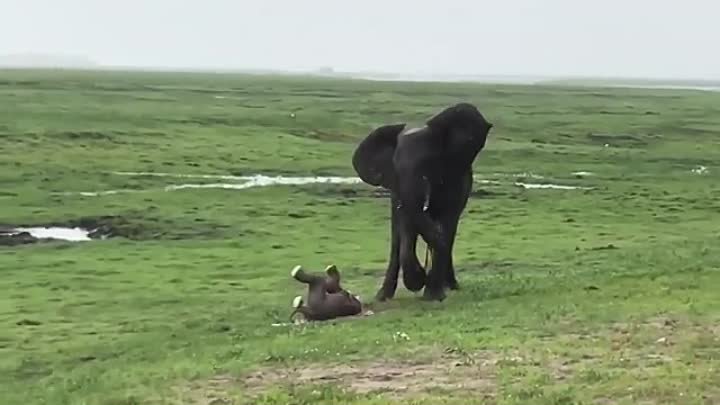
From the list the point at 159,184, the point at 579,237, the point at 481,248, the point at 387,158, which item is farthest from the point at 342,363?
the point at 159,184

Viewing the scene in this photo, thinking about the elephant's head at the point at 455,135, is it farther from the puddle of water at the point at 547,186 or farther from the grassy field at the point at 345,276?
the puddle of water at the point at 547,186

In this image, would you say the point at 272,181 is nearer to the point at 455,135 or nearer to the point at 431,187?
the point at 431,187

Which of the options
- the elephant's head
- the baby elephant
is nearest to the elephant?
the elephant's head

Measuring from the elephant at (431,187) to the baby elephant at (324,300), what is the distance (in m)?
1.29

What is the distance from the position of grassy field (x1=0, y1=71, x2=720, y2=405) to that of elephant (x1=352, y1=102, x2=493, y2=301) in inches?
19.6

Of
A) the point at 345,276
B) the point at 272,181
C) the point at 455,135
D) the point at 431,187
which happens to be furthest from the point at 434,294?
the point at 272,181

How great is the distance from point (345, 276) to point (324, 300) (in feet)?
19.2

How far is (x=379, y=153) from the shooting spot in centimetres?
1956

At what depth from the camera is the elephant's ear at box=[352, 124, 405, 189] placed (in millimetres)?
19469

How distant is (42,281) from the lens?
75.7ft

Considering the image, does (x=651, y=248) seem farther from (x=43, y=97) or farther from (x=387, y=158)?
(x=43, y=97)

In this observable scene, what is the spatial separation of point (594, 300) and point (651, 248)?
A: 9.95 meters

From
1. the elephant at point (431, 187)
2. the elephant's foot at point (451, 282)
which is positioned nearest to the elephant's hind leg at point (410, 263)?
the elephant at point (431, 187)

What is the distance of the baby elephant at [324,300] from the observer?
17312 mm
